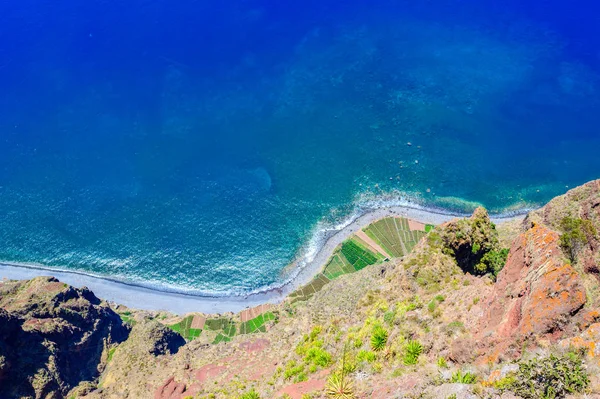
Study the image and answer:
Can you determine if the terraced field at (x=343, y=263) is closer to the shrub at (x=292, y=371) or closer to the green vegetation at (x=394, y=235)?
the green vegetation at (x=394, y=235)

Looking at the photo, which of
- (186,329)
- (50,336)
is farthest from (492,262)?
(50,336)

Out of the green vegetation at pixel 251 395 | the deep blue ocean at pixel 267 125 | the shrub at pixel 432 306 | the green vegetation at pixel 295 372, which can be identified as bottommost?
the green vegetation at pixel 251 395

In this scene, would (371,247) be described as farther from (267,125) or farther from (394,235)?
(267,125)

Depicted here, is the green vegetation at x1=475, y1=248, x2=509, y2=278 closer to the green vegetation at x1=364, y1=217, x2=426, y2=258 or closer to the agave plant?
the agave plant

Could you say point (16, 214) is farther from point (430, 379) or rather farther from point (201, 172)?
point (430, 379)

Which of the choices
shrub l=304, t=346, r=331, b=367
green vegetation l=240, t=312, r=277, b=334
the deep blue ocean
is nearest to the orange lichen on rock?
shrub l=304, t=346, r=331, b=367

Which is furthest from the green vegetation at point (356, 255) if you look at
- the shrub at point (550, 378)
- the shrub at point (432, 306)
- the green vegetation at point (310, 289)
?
the shrub at point (550, 378)
